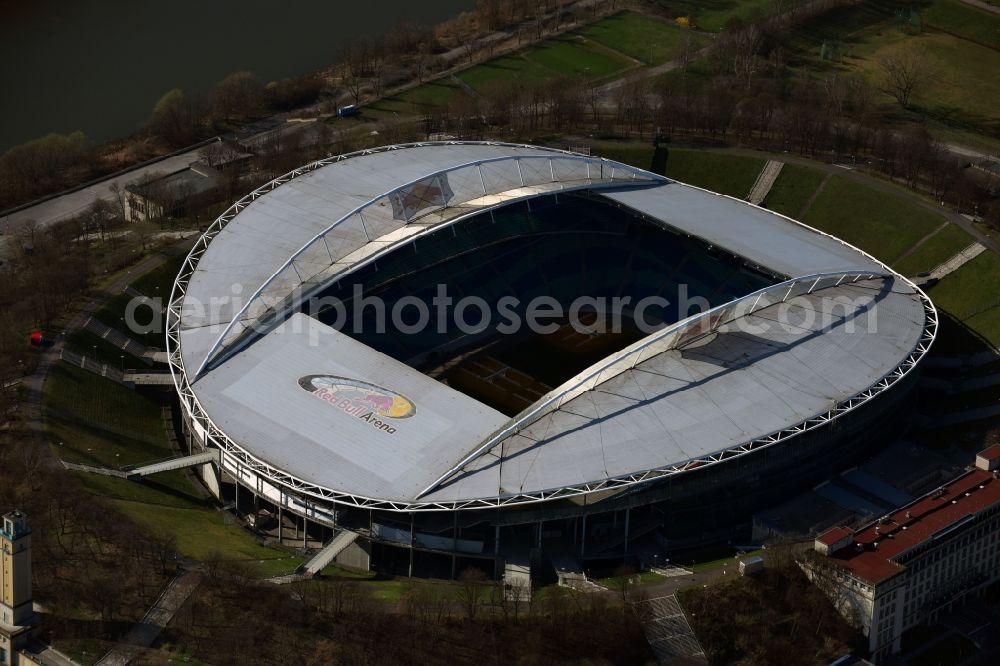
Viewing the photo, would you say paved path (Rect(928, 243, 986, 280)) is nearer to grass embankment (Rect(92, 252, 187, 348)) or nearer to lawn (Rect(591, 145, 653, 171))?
lawn (Rect(591, 145, 653, 171))

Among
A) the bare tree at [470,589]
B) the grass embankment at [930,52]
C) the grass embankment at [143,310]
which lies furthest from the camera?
the grass embankment at [930,52]

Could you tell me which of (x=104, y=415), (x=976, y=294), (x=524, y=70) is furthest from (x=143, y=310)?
(x=976, y=294)

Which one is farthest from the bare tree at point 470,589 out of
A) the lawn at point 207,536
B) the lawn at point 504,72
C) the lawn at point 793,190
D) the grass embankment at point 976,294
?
the lawn at point 504,72

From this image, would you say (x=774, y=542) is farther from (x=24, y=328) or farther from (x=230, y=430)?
(x=24, y=328)

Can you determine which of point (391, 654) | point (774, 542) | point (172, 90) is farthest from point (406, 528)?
point (172, 90)

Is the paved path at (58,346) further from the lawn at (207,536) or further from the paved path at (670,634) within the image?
the paved path at (670,634)

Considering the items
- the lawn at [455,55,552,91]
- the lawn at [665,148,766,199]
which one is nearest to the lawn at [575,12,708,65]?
the lawn at [455,55,552,91]

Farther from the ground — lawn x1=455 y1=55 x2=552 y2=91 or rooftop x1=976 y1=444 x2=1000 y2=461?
lawn x1=455 y1=55 x2=552 y2=91
